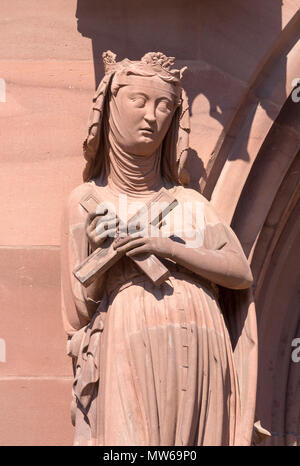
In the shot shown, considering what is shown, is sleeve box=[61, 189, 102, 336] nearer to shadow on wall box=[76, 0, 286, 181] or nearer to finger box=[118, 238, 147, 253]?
finger box=[118, 238, 147, 253]

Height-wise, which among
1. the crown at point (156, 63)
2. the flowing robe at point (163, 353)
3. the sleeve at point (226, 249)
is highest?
the crown at point (156, 63)

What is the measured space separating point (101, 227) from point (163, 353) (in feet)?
1.98

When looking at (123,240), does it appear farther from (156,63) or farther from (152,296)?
(156,63)

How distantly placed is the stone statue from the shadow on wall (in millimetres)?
463

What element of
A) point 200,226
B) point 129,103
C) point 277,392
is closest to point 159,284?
point 200,226

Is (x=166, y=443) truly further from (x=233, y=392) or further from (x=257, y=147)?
(x=257, y=147)

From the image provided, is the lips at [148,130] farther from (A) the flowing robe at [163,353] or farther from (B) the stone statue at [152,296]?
(A) the flowing robe at [163,353]

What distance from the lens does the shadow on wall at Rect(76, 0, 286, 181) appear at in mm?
7203

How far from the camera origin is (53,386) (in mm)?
6938

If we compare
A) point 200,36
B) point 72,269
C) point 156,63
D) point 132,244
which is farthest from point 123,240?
→ point 200,36

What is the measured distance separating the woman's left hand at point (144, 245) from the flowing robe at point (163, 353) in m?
0.12

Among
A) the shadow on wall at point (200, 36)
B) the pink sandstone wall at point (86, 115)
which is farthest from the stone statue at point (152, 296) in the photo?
the shadow on wall at point (200, 36)

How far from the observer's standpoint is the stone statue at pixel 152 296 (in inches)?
245

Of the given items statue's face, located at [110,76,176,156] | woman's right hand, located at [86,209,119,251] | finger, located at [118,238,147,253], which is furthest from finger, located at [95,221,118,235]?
statue's face, located at [110,76,176,156]
